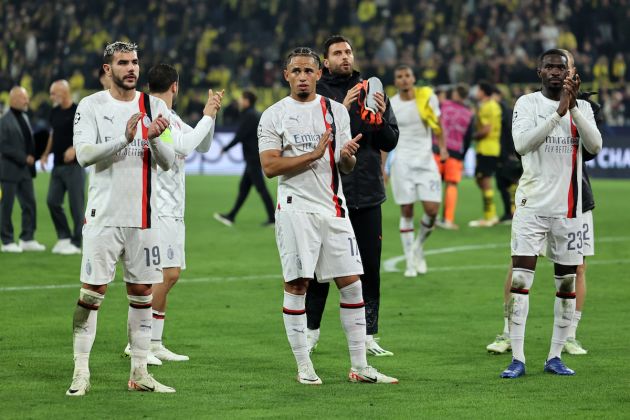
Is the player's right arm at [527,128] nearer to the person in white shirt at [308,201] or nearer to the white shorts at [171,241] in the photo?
the person in white shirt at [308,201]

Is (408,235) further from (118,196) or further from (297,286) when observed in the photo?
(118,196)

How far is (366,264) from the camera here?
9.46m

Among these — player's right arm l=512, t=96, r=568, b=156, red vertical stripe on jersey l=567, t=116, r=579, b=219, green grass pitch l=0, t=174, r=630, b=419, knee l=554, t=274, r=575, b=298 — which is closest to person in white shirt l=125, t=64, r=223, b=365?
green grass pitch l=0, t=174, r=630, b=419

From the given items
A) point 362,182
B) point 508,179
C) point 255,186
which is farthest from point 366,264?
point 255,186

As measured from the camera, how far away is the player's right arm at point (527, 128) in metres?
8.30

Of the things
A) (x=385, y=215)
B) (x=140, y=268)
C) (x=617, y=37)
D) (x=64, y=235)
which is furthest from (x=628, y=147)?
(x=140, y=268)

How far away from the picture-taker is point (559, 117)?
8.23m

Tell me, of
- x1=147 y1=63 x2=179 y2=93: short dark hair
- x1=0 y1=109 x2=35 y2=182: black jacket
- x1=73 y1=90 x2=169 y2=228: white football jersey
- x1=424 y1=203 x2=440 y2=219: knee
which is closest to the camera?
x1=73 y1=90 x2=169 y2=228: white football jersey

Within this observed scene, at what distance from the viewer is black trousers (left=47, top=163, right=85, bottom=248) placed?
1606 cm

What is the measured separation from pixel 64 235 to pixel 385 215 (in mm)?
7071

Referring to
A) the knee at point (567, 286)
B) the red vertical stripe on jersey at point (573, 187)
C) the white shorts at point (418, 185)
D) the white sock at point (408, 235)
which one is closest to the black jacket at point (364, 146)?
the red vertical stripe on jersey at point (573, 187)

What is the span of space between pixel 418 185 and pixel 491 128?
255 inches

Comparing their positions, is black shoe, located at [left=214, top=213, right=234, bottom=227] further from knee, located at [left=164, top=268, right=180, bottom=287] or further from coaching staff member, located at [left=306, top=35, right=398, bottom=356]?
knee, located at [left=164, top=268, right=180, bottom=287]

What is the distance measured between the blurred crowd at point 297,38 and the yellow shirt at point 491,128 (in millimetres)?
11977
